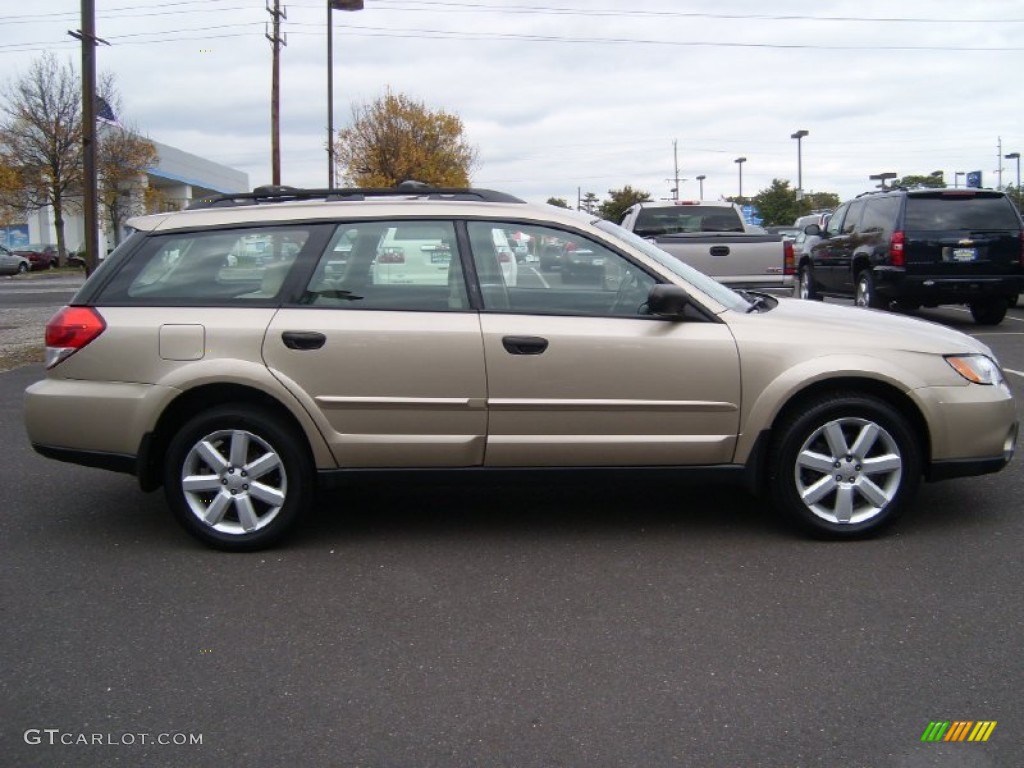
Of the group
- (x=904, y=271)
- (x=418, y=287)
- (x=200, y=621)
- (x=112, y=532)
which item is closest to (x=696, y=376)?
(x=418, y=287)

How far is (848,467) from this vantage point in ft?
15.7

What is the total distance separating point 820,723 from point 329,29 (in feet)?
104

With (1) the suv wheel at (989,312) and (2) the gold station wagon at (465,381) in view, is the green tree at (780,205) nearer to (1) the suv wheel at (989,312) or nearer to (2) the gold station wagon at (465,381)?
(1) the suv wheel at (989,312)

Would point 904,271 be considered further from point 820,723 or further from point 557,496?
point 820,723

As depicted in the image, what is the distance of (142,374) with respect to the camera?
4.77 meters

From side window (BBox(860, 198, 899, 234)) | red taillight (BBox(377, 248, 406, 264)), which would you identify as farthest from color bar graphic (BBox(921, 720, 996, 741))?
side window (BBox(860, 198, 899, 234))

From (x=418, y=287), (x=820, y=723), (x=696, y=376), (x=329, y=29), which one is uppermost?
(x=329, y=29)

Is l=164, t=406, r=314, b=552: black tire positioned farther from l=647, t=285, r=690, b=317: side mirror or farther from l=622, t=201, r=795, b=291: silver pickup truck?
l=622, t=201, r=795, b=291: silver pickup truck

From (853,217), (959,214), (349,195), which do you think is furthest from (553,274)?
(853,217)

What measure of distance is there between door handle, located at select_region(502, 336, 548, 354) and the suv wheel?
37.6ft

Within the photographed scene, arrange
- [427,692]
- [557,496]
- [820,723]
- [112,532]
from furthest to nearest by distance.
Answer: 1. [557,496]
2. [112,532]
3. [427,692]
4. [820,723]

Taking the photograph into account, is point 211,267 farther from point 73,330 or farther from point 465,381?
point 465,381

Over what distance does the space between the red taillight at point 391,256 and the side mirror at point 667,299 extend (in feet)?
4.07

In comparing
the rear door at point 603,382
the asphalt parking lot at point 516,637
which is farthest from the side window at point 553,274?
the asphalt parking lot at point 516,637
